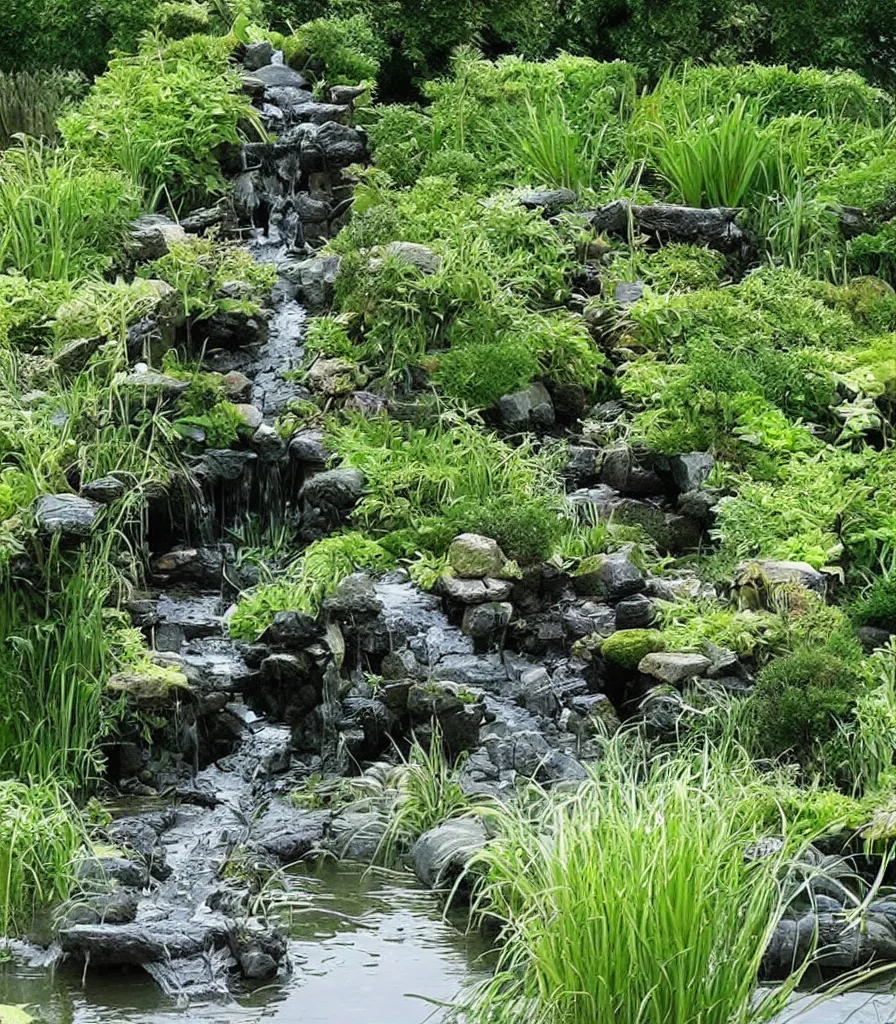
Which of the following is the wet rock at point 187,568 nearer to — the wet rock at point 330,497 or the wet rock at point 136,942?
the wet rock at point 330,497

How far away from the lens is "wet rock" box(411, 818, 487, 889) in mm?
7770

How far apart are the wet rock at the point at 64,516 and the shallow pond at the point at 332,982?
249cm

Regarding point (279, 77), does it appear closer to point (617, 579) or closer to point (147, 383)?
point (147, 383)

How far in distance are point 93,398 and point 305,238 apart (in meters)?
4.75

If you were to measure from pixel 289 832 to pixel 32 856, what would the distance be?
1413mm

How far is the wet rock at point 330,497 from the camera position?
1127cm

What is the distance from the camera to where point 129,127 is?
14430 mm

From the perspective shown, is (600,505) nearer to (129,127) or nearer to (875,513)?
(875,513)

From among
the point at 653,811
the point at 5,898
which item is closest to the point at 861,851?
the point at 653,811

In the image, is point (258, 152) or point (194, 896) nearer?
point (194, 896)

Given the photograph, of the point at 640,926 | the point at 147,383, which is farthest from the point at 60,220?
the point at 640,926

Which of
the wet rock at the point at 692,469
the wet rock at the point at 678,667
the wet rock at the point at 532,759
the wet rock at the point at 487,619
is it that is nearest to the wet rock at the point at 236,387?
the wet rock at the point at 487,619

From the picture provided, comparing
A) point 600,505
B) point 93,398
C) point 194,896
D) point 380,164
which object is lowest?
point 194,896

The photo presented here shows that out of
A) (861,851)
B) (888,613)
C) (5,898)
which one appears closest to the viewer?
(5,898)
